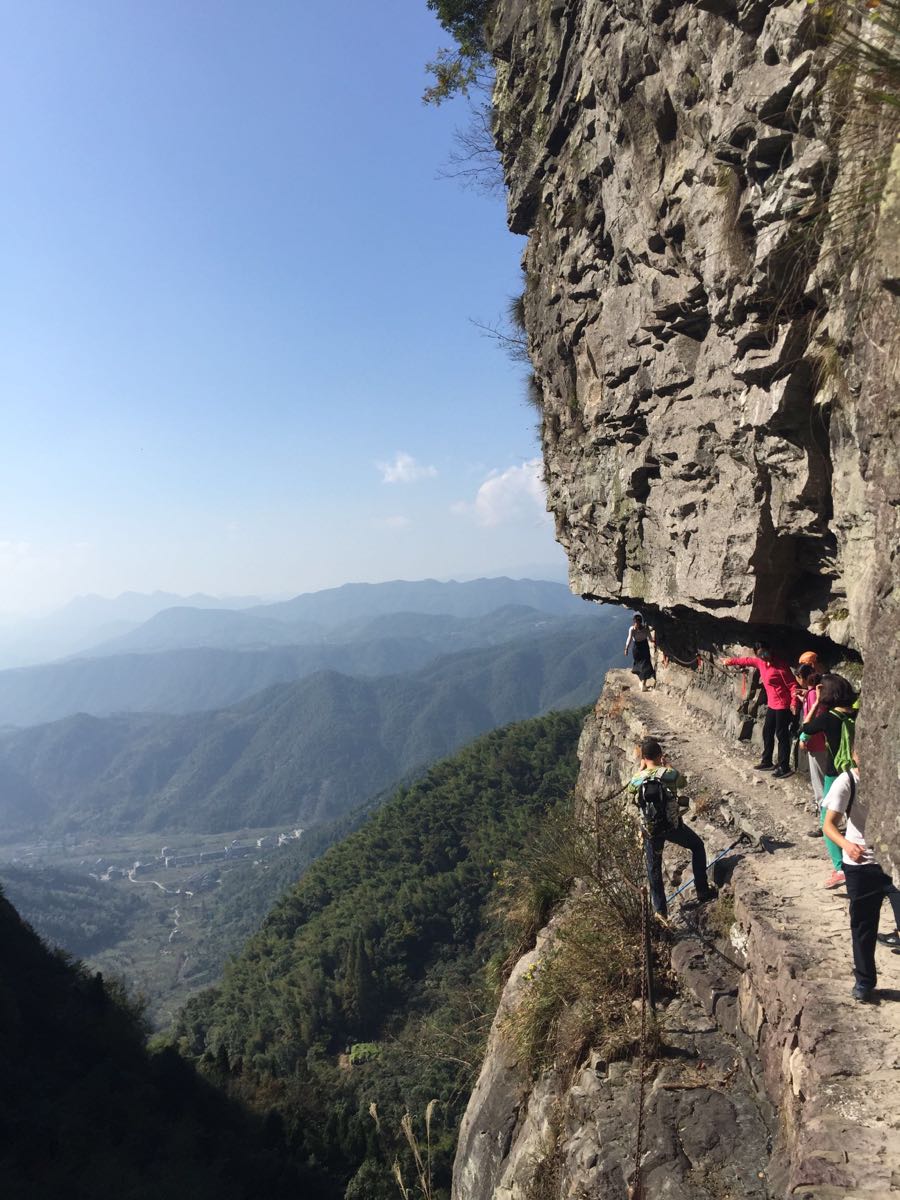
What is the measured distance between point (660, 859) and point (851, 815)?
2.06m

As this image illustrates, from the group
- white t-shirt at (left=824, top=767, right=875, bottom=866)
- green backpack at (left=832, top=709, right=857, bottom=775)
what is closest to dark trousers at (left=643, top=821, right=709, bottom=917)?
green backpack at (left=832, top=709, right=857, bottom=775)

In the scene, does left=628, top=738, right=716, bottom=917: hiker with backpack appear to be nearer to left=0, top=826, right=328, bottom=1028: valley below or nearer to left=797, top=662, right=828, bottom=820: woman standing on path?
left=797, top=662, right=828, bottom=820: woman standing on path

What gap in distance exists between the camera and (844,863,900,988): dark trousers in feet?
14.0

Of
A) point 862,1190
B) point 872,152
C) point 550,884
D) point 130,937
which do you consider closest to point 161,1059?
point 550,884

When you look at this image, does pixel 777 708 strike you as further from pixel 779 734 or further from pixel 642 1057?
pixel 642 1057

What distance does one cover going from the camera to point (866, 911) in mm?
4293

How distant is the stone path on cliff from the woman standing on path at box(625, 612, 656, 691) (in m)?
4.35

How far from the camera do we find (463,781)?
7438 cm

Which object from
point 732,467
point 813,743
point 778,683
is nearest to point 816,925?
point 813,743

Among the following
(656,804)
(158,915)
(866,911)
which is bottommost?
(158,915)

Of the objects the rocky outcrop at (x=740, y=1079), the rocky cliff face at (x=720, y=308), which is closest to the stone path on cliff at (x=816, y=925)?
the rocky outcrop at (x=740, y=1079)

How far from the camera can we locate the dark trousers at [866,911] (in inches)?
168

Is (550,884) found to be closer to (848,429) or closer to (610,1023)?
(610,1023)

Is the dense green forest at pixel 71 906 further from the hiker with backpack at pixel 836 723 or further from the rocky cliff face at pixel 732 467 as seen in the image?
the hiker with backpack at pixel 836 723
